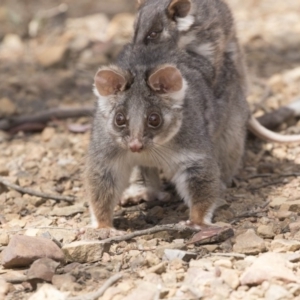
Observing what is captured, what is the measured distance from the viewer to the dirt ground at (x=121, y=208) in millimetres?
5285

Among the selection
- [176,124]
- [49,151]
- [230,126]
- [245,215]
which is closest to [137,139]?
[176,124]

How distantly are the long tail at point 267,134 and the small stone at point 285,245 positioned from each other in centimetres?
288

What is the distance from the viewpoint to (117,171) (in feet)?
21.5

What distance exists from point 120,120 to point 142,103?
9.3 inches

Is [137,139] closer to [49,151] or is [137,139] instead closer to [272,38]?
[49,151]

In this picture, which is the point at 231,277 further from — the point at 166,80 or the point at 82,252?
the point at 166,80

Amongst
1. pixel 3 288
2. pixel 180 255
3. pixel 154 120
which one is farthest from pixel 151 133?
pixel 3 288

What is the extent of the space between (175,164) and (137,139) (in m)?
0.63

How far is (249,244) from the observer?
18.9ft

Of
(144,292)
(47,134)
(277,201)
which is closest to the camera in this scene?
(144,292)

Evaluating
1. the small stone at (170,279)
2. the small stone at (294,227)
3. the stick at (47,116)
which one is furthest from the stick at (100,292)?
the stick at (47,116)

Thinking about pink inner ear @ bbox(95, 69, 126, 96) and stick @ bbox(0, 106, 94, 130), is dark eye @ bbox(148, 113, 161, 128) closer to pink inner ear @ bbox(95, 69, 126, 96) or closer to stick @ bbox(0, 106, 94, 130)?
pink inner ear @ bbox(95, 69, 126, 96)

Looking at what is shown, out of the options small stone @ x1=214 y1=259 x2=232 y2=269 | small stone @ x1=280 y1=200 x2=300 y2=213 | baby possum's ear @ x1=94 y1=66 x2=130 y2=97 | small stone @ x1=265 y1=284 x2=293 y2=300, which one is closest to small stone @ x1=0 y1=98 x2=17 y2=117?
baby possum's ear @ x1=94 y1=66 x2=130 y2=97

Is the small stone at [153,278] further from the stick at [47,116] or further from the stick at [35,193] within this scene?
the stick at [47,116]
